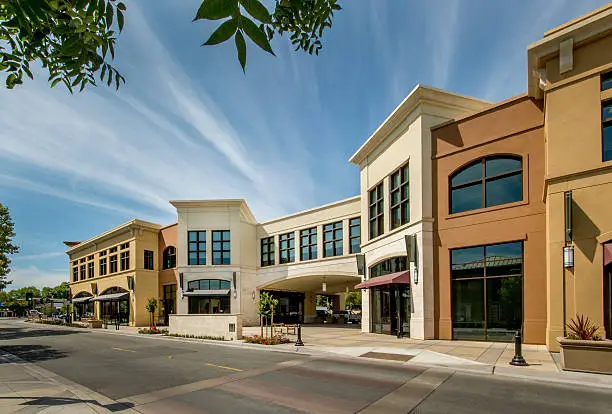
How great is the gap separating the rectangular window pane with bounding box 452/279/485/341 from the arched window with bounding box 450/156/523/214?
12.4 feet

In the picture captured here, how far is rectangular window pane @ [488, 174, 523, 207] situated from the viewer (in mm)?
18250

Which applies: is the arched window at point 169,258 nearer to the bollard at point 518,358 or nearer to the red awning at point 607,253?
the bollard at point 518,358

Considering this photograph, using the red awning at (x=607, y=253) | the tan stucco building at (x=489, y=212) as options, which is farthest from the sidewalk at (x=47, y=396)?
the red awning at (x=607, y=253)

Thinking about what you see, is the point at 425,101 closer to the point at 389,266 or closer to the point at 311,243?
the point at 389,266

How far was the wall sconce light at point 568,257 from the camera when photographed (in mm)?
14266

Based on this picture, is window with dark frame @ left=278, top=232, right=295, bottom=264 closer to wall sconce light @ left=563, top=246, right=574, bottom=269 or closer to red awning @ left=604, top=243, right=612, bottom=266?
wall sconce light @ left=563, top=246, right=574, bottom=269

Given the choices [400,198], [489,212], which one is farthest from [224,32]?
[400,198]

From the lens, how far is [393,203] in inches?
959

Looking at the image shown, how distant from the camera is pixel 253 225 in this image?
4144 cm

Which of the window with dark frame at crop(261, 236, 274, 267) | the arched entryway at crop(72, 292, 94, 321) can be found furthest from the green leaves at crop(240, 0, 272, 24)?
the arched entryway at crop(72, 292, 94, 321)

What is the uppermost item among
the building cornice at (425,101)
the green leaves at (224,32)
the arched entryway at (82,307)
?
the building cornice at (425,101)

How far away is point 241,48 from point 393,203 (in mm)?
22954

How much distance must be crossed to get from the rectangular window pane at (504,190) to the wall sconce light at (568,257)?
417cm

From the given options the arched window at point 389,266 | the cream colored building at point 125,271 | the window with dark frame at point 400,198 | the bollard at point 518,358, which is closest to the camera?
the bollard at point 518,358
